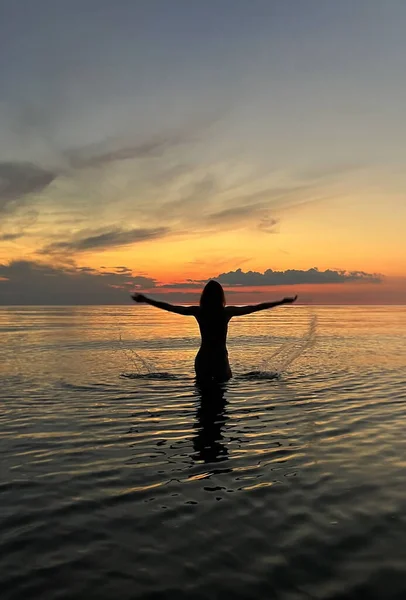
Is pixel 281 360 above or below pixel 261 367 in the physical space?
below

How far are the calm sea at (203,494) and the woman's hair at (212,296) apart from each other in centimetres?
274

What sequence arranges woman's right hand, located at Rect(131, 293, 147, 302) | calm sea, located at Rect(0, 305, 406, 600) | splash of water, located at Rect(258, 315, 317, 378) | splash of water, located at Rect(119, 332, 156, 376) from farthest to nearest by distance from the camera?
splash of water, located at Rect(258, 315, 317, 378) → splash of water, located at Rect(119, 332, 156, 376) → woman's right hand, located at Rect(131, 293, 147, 302) → calm sea, located at Rect(0, 305, 406, 600)

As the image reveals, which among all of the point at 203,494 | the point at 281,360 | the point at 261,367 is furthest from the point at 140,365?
the point at 203,494

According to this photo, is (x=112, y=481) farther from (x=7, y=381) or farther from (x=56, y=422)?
(x=7, y=381)

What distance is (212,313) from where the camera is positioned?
15461 mm

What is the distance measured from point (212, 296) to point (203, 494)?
8.46 metres

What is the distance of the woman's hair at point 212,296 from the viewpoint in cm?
1527

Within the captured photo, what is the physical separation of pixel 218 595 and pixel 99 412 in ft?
29.1

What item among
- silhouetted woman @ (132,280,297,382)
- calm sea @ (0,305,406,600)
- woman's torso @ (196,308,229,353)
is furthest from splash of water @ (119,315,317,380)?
calm sea @ (0,305,406,600)

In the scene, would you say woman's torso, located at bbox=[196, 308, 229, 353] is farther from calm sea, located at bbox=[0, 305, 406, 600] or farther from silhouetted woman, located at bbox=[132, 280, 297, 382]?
calm sea, located at bbox=[0, 305, 406, 600]

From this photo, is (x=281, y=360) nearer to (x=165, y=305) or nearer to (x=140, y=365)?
(x=140, y=365)

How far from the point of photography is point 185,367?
23.1 metres

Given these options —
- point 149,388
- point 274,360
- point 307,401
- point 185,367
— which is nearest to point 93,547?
point 307,401

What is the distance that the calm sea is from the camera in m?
5.21
